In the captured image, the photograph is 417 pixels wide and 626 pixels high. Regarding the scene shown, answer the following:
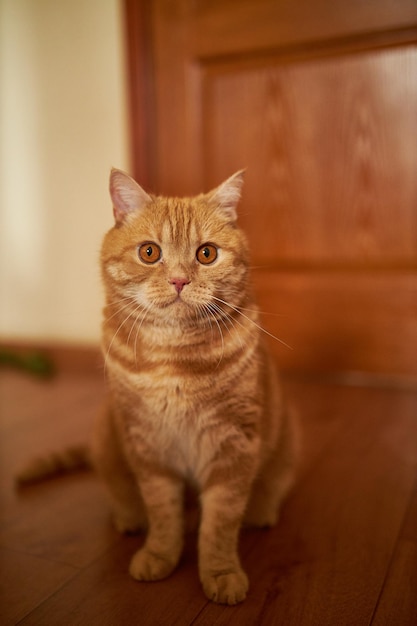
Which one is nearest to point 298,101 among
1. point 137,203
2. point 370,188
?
point 370,188

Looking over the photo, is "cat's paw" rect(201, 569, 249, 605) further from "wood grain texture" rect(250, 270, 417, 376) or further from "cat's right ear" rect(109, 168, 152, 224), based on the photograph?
"wood grain texture" rect(250, 270, 417, 376)

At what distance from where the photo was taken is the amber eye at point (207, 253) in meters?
1.02

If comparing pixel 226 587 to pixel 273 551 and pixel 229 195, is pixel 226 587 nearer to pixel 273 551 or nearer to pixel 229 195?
pixel 273 551

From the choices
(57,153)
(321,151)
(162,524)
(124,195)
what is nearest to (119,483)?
(162,524)

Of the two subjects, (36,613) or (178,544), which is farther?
(178,544)

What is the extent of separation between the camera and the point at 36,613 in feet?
3.17

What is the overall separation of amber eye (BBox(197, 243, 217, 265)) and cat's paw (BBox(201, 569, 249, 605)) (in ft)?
1.89

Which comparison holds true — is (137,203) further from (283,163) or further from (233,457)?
(283,163)

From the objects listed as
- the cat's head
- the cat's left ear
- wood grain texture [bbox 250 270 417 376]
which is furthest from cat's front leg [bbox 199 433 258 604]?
wood grain texture [bbox 250 270 417 376]

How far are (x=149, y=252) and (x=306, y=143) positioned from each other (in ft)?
4.71

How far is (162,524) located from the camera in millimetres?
1091

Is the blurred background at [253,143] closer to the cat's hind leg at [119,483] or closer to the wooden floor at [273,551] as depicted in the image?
the wooden floor at [273,551]

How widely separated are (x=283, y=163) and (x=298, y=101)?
246mm

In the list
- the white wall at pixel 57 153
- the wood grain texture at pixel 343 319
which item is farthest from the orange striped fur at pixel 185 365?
the white wall at pixel 57 153
